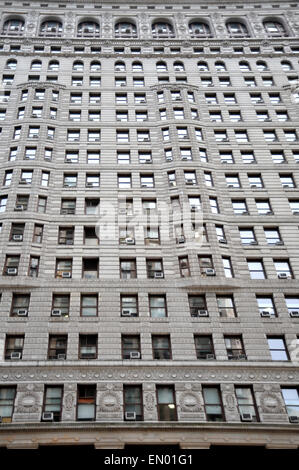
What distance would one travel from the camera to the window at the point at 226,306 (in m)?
28.5

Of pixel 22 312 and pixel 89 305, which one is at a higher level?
pixel 89 305

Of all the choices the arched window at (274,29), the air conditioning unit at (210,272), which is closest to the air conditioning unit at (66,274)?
the air conditioning unit at (210,272)

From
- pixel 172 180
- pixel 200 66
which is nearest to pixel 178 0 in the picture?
pixel 200 66

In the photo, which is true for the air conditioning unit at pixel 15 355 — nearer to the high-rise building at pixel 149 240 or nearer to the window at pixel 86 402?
the high-rise building at pixel 149 240

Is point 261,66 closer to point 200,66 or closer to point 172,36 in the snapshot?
point 200,66

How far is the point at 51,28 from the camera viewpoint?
51.1 meters

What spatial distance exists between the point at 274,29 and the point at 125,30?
15385mm

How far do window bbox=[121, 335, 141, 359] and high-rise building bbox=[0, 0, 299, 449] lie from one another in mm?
64

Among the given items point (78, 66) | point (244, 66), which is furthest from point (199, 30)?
point (78, 66)

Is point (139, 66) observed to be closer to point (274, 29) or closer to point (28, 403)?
point (274, 29)

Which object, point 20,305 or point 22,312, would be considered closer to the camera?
point 22,312

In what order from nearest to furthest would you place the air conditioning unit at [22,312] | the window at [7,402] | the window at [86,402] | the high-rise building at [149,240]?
the window at [7,402], the window at [86,402], the high-rise building at [149,240], the air conditioning unit at [22,312]

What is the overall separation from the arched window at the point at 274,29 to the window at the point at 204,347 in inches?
1403

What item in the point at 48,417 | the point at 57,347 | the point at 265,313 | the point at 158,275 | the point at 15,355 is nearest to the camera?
the point at 48,417
